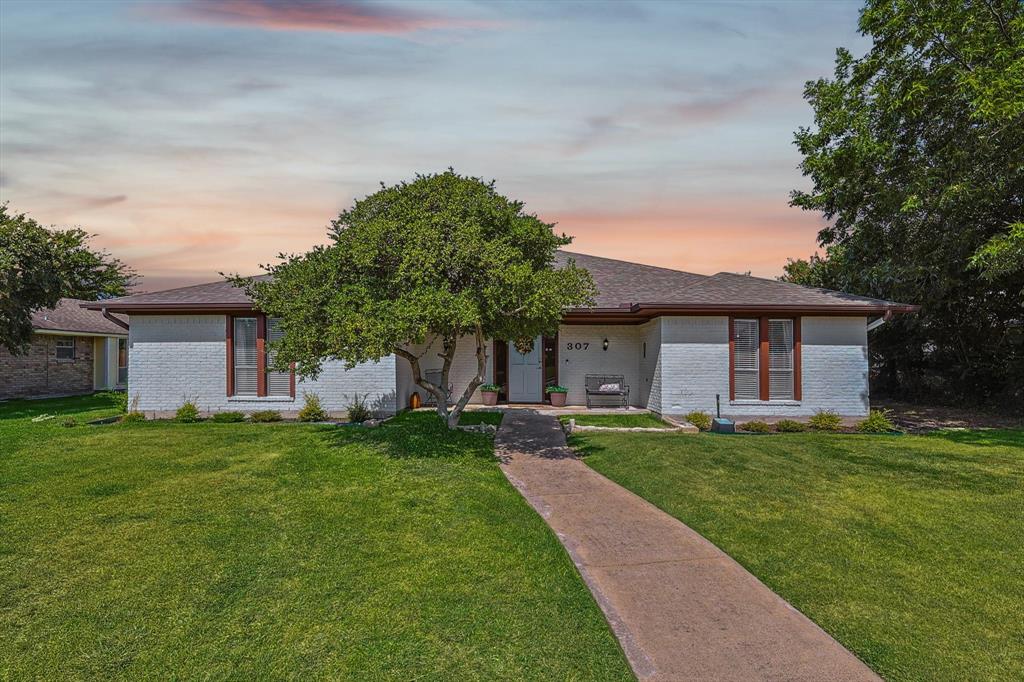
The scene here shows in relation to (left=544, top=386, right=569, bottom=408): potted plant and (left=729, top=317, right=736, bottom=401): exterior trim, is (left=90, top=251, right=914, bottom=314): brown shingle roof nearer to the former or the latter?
(left=729, top=317, right=736, bottom=401): exterior trim

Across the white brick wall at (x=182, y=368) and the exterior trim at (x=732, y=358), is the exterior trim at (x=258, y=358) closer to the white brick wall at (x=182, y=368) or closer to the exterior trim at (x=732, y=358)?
the white brick wall at (x=182, y=368)

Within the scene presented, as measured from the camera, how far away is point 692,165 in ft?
34.6

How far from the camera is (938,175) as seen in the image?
1253 centimetres

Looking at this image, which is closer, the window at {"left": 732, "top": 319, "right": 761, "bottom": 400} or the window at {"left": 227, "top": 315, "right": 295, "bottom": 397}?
the window at {"left": 732, "top": 319, "right": 761, "bottom": 400}

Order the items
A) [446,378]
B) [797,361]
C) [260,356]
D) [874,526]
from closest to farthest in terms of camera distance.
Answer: [874,526] < [446,378] < [797,361] < [260,356]

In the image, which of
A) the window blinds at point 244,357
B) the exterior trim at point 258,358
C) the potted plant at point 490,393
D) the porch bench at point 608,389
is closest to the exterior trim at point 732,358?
the porch bench at point 608,389

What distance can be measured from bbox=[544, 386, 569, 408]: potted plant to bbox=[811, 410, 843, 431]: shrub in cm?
602

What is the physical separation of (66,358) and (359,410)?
16.4m

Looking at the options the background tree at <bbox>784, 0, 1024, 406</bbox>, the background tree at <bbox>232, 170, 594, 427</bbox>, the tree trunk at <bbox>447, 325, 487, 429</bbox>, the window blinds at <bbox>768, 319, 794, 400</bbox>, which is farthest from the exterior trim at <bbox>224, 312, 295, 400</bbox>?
the background tree at <bbox>784, 0, 1024, 406</bbox>

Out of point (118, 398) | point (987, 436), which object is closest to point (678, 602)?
point (987, 436)

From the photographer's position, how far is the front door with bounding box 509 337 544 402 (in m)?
14.9

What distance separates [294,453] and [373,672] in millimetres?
5975

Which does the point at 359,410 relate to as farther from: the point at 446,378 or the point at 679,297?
the point at 679,297

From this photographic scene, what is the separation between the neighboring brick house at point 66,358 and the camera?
1839 centimetres
